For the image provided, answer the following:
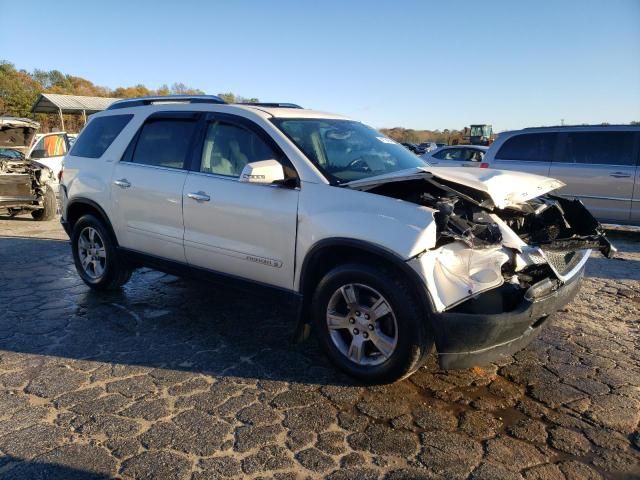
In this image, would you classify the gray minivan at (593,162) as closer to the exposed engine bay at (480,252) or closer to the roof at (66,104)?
the exposed engine bay at (480,252)

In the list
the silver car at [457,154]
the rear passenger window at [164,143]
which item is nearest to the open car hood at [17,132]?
the rear passenger window at [164,143]

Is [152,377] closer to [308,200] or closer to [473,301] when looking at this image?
[308,200]

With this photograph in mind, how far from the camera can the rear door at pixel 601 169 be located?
8305mm

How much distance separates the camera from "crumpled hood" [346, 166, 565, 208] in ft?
10.9

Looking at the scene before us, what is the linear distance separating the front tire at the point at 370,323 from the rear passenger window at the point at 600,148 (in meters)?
6.88

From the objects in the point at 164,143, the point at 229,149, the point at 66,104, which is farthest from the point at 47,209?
the point at 66,104

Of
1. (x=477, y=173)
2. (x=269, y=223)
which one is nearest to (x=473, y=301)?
(x=477, y=173)

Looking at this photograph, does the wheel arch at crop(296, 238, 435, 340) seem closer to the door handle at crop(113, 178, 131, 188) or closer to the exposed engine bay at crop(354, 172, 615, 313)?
the exposed engine bay at crop(354, 172, 615, 313)

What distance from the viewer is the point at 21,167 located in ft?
33.1

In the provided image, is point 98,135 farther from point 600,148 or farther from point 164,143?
point 600,148

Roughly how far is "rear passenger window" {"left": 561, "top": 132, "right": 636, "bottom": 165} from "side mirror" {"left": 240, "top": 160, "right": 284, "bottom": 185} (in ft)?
22.5

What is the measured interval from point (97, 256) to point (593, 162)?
25.6 feet

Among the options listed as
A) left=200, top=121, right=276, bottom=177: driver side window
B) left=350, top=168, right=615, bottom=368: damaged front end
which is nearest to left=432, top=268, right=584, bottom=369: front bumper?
left=350, top=168, right=615, bottom=368: damaged front end

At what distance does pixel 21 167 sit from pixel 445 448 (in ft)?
33.4
